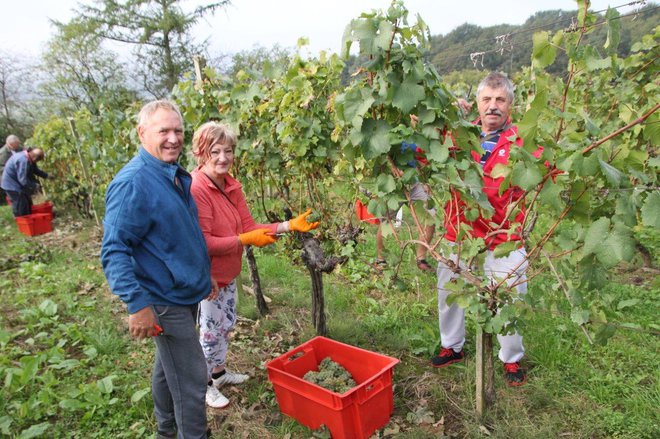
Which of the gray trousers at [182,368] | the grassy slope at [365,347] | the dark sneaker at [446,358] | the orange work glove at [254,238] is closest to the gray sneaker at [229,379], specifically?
the grassy slope at [365,347]

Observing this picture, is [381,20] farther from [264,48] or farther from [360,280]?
[264,48]

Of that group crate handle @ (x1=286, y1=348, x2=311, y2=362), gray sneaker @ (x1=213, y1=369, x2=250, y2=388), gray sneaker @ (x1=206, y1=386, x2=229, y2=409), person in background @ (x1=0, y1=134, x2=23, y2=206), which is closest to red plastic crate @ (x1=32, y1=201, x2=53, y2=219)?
person in background @ (x1=0, y1=134, x2=23, y2=206)

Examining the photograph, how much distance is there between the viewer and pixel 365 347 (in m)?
3.45

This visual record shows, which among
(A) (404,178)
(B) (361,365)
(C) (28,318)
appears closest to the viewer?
(A) (404,178)

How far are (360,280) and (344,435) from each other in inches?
97.5

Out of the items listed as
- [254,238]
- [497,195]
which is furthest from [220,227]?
[497,195]

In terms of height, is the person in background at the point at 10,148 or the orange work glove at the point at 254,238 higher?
the person in background at the point at 10,148

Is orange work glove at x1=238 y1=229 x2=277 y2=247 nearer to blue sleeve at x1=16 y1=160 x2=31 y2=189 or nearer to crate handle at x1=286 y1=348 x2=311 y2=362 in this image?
crate handle at x1=286 y1=348 x2=311 y2=362

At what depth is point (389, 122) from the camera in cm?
211

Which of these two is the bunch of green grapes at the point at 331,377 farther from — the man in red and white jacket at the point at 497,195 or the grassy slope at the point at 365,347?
the man in red and white jacket at the point at 497,195

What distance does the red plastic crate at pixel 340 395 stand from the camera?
7.63ft

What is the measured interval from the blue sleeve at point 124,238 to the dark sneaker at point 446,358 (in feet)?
6.41

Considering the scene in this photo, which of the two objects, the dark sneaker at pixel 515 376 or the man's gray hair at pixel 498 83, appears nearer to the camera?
the man's gray hair at pixel 498 83

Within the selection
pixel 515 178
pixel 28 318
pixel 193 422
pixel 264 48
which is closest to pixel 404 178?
pixel 515 178
